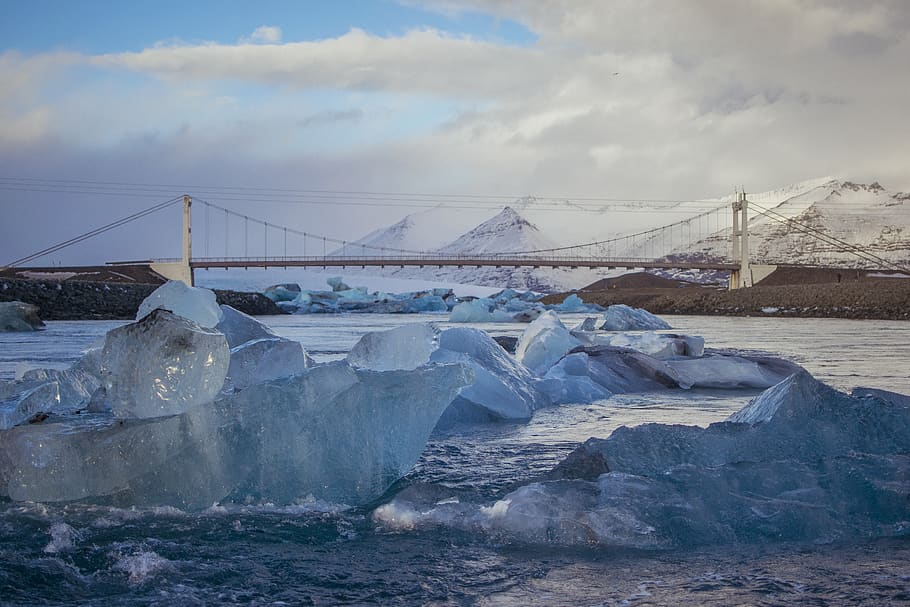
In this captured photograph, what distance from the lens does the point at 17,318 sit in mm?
11859

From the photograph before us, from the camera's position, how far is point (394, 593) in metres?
1.38

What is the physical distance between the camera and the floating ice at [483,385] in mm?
3447

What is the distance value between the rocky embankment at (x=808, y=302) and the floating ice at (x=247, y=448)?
19362mm

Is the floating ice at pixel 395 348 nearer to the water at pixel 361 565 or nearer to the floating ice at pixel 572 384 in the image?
the water at pixel 361 565

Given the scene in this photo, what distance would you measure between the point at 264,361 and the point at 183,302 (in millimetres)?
492

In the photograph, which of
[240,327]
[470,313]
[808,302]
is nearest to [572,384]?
[240,327]

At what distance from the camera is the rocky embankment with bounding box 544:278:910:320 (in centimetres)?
1898

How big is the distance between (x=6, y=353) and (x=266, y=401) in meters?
5.91

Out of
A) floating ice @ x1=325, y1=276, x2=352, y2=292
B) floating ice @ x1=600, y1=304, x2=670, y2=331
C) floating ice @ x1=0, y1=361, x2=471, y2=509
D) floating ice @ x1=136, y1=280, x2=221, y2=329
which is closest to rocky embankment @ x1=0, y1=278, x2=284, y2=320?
floating ice @ x1=600, y1=304, x2=670, y2=331

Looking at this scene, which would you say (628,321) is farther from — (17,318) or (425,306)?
(425,306)

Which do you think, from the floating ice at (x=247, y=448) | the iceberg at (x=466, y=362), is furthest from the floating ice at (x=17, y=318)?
the floating ice at (x=247, y=448)

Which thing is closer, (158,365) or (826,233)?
(158,365)

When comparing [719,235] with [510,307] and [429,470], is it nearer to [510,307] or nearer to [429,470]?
[510,307]

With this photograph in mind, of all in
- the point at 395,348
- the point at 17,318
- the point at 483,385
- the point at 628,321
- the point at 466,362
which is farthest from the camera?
the point at 628,321
